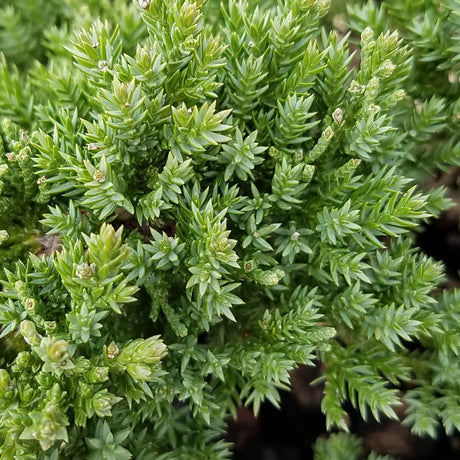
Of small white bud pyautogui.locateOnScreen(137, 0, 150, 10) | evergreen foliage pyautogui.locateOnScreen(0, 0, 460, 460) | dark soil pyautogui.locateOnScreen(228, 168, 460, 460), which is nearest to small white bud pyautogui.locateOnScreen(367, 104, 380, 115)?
evergreen foliage pyautogui.locateOnScreen(0, 0, 460, 460)

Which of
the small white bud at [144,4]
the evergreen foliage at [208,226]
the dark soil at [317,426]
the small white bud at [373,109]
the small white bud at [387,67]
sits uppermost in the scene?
the small white bud at [387,67]

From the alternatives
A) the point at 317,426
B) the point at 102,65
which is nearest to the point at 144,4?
the point at 102,65

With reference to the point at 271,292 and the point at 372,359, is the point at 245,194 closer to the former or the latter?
the point at 271,292

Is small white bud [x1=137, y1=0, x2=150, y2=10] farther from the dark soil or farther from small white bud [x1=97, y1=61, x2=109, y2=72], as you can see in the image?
the dark soil

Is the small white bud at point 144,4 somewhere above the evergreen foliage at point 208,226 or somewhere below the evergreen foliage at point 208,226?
above

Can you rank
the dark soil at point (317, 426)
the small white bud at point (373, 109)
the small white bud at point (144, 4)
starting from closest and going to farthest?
the small white bud at point (144, 4) < the small white bud at point (373, 109) < the dark soil at point (317, 426)

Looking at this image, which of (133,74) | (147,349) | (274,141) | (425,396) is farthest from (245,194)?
(425,396)

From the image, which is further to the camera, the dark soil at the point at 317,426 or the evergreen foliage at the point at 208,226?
the dark soil at the point at 317,426

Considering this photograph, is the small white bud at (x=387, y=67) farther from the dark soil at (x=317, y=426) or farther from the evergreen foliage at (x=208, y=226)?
the dark soil at (x=317, y=426)

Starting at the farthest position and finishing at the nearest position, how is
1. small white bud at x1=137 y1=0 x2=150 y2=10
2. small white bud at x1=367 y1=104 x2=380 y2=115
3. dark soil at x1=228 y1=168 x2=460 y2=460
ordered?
dark soil at x1=228 y1=168 x2=460 y2=460, small white bud at x1=367 y1=104 x2=380 y2=115, small white bud at x1=137 y1=0 x2=150 y2=10

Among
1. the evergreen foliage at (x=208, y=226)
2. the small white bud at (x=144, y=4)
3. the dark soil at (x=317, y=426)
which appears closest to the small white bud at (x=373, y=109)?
the evergreen foliage at (x=208, y=226)
